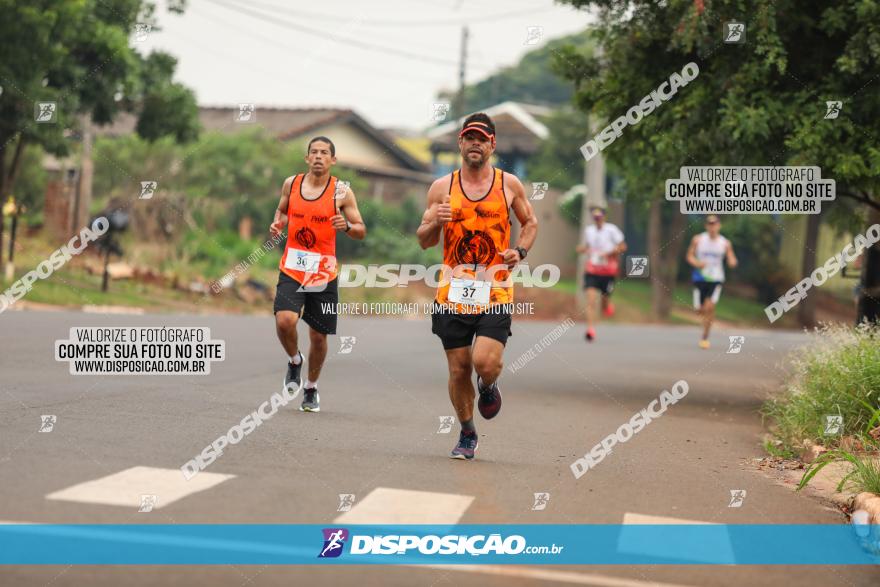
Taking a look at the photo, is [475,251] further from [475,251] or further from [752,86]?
[752,86]

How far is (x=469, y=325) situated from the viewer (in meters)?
8.72

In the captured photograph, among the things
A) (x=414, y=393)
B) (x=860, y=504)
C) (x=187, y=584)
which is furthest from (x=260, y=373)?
(x=187, y=584)

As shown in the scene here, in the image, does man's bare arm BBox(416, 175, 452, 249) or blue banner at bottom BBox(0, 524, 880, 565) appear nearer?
blue banner at bottom BBox(0, 524, 880, 565)

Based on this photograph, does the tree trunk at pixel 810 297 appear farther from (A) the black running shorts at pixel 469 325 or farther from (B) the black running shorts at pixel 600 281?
(A) the black running shorts at pixel 469 325

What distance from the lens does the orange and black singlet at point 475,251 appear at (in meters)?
8.58

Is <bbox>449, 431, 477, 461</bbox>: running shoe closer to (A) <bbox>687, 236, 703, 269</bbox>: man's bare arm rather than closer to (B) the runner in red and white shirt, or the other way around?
(B) the runner in red and white shirt

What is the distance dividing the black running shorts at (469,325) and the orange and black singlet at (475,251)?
0.18 feet

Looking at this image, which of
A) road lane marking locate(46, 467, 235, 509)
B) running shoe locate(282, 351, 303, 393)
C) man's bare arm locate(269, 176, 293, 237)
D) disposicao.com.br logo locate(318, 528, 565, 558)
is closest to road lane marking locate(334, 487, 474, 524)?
disposicao.com.br logo locate(318, 528, 565, 558)

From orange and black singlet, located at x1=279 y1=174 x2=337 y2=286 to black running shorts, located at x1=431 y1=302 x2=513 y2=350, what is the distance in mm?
2404

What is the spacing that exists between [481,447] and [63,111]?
16831 millimetres

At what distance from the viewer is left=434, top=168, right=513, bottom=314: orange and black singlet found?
858 centimetres

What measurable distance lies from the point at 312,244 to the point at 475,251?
270cm

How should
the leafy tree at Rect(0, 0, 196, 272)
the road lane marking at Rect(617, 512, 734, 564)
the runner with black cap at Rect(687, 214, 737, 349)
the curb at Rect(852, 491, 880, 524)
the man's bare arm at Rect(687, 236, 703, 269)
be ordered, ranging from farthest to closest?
1. the leafy tree at Rect(0, 0, 196, 272)
2. the runner with black cap at Rect(687, 214, 737, 349)
3. the man's bare arm at Rect(687, 236, 703, 269)
4. the curb at Rect(852, 491, 880, 524)
5. the road lane marking at Rect(617, 512, 734, 564)

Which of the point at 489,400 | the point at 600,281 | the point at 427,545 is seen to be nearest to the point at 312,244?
the point at 489,400
